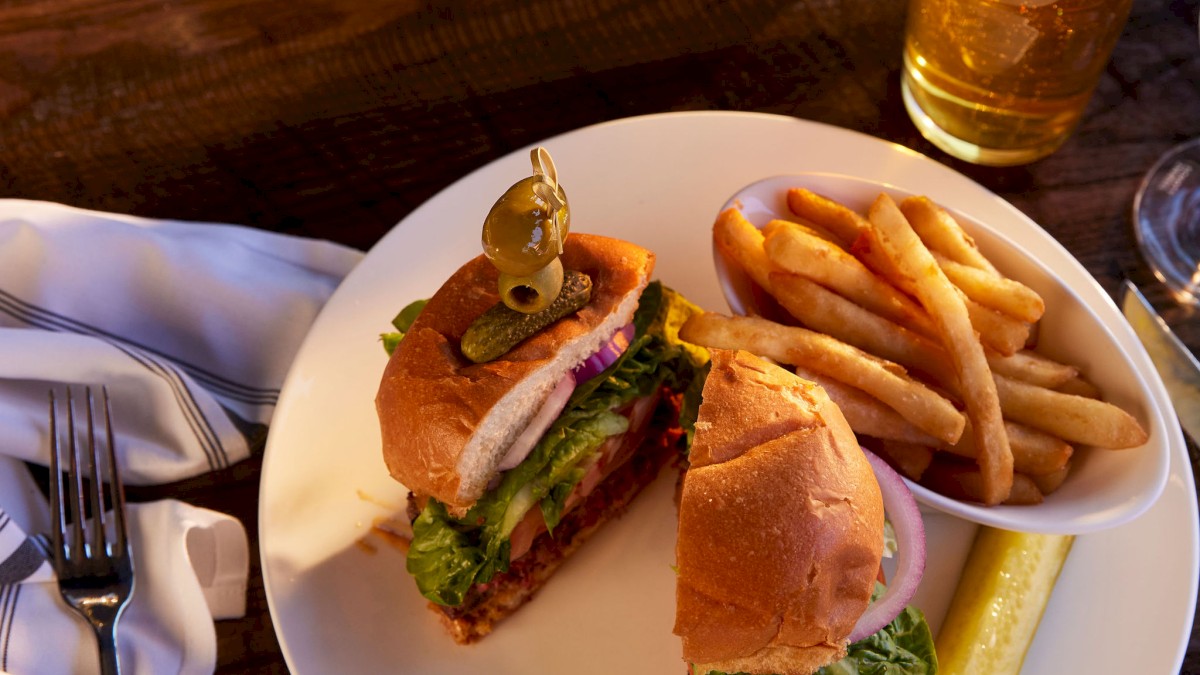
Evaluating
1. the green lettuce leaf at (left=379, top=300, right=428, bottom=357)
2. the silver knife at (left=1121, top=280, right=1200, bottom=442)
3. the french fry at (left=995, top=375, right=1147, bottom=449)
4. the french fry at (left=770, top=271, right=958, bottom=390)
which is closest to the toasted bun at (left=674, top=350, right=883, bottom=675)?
the french fry at (left=770, top=271, right=958, bottom=390)

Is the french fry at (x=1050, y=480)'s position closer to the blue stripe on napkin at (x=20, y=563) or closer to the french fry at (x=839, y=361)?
the french fry at (x=839, y=361)

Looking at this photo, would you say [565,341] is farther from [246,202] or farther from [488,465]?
[246,202]

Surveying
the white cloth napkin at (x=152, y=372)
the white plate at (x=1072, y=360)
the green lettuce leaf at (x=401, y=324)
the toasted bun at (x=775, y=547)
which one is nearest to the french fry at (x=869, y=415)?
the white plate at (x=1072, y=360)

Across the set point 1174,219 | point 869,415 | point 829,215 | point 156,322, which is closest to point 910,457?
point 869,415

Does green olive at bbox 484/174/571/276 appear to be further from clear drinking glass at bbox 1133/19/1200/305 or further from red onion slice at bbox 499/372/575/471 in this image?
clear drinking glass at bbox 1133/19/1200/305

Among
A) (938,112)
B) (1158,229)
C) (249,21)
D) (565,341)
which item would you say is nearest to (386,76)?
(249,21)
